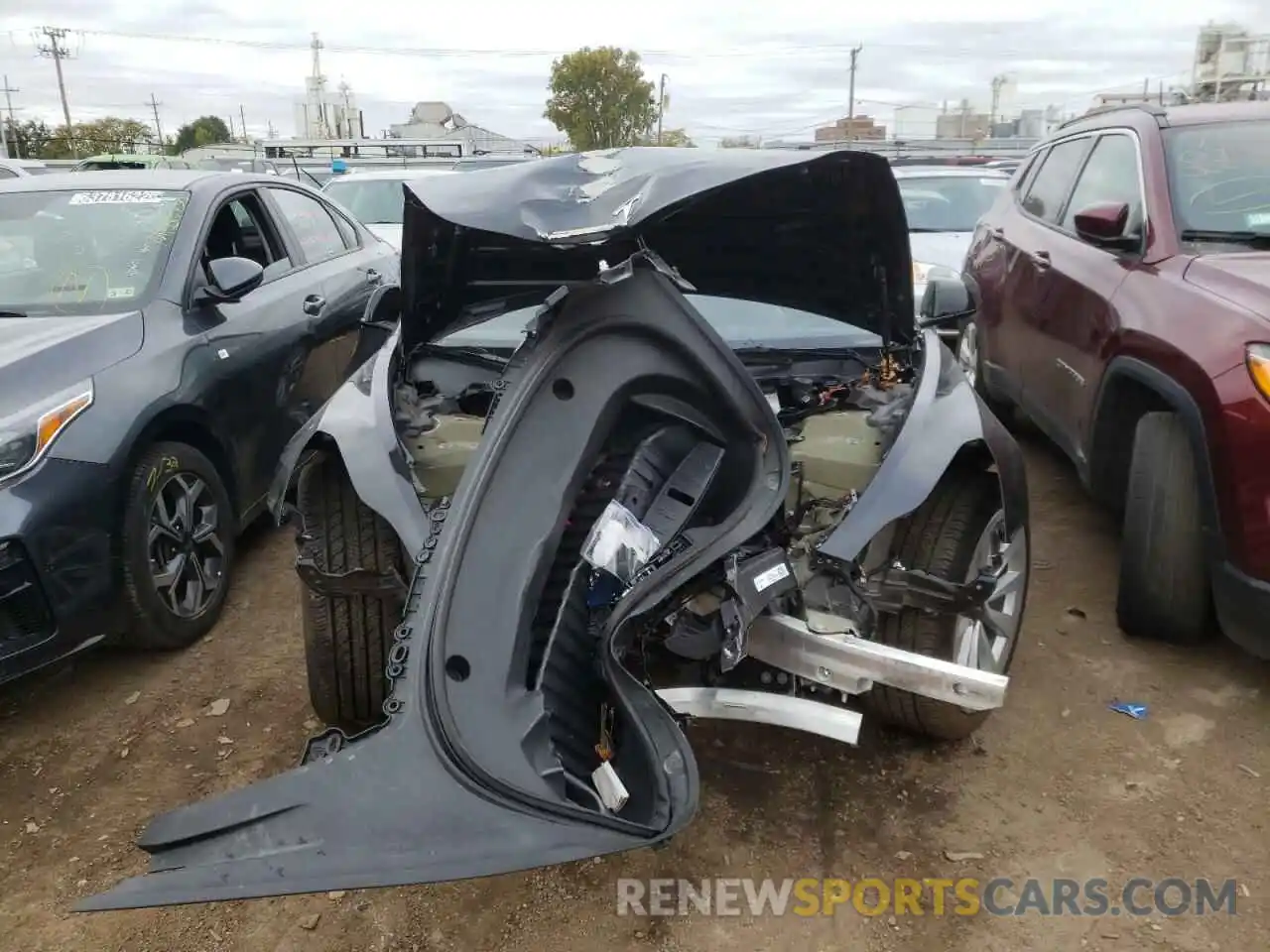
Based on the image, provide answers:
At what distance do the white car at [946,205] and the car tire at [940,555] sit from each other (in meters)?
5.48

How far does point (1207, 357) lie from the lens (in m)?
3.04

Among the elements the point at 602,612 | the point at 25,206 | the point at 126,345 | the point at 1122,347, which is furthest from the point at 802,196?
the point at 25,206

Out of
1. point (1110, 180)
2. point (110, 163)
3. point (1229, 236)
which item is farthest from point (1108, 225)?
point (110, 163)

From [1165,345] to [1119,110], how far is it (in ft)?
6.43

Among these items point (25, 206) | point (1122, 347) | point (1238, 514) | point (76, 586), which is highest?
point (25, 206)

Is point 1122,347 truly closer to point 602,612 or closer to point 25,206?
point 602,612

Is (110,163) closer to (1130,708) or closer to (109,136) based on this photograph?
(1130,708)

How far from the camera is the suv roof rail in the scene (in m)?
4.25

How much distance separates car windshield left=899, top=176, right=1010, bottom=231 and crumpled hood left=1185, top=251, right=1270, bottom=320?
5.32m

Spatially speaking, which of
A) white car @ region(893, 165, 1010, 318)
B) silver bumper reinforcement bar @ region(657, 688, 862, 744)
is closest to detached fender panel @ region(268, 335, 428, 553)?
silver bumper reinforcement bar @ region(657, 688, 862, 744)

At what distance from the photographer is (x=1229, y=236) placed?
3.61 meters

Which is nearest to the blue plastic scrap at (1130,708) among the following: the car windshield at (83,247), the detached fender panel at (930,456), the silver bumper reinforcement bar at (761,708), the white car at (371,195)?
the detached fender panel at (930,456)

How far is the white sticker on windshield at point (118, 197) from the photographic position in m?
4.28

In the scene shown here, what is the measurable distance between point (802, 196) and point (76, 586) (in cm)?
255
